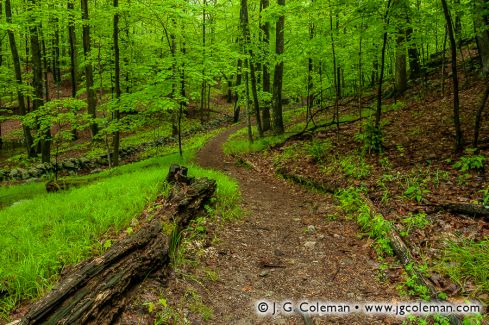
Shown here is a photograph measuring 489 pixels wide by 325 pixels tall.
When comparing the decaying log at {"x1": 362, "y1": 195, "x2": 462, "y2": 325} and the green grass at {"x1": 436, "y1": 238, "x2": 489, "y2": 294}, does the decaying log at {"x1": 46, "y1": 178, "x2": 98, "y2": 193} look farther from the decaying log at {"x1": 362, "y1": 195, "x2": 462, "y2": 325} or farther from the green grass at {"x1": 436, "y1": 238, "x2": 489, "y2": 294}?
the green grass at {"x1": 436, "y1": 238, "x2": 489, "y2": 294}

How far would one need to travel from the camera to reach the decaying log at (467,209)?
529 cm

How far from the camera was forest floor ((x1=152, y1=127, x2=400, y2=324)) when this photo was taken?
4.32 metres

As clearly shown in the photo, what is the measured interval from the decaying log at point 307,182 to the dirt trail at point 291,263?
343 mm

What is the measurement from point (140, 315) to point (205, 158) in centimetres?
1080

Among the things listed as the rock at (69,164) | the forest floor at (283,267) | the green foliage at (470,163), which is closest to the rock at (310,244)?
the forest floor at (283,267)

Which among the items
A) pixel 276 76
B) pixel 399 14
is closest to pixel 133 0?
pixel 276 76

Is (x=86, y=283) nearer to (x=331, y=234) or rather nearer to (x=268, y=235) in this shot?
(x=268, y=235)

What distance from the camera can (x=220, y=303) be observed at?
439 cm

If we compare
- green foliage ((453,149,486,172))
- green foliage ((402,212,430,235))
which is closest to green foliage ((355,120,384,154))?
green foliage ((453,149,486,172))

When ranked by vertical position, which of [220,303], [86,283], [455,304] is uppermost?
[86,283]

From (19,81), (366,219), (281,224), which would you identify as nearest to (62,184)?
(281,224)

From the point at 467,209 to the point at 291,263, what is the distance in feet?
10.3

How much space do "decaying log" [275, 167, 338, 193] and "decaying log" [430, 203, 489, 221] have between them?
2872mm

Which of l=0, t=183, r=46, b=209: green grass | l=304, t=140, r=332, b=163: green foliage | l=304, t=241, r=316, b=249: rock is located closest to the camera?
→ l=304, t=241, r=316, b=249: rock
